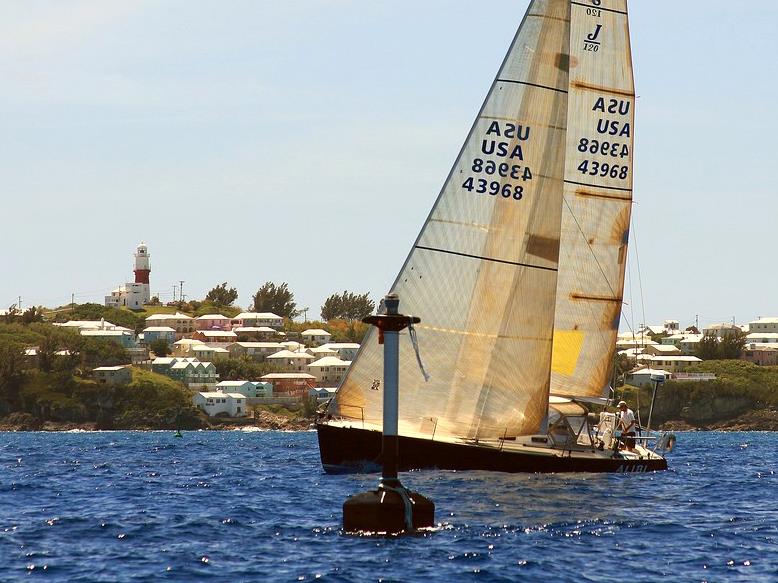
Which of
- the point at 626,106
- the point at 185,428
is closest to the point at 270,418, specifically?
the point at 185,428

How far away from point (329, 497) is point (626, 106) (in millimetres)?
22205

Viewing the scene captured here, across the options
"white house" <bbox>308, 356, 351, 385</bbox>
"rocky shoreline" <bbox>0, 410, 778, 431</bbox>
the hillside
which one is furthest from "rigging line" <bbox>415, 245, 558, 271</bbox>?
"white house" <bbox>308, 356, 351, 385</bbox>

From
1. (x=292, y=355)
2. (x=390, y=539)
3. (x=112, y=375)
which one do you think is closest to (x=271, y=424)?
(x=112, y=375)

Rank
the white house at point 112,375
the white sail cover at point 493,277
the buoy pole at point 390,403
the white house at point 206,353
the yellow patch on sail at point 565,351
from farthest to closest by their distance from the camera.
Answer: the white house at point 206,353
the white house at point 112,375
the yellow patch on sail at point 565,351
the white sail cover at point 493,277
the buoy pole at point 390,403

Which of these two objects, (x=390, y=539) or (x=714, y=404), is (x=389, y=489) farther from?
(x=714, y=404)

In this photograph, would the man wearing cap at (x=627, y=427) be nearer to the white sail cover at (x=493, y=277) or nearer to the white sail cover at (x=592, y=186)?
the white sail cover at (x=592, y=186)

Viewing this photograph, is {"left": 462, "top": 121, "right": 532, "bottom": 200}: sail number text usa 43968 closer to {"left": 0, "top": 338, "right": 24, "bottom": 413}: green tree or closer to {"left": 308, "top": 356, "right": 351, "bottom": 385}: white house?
{"left": 0, "top": 338, "right": 24, "bottom": 413}: green tree

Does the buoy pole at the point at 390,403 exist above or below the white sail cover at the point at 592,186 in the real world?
below

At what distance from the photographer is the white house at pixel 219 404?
164 metres

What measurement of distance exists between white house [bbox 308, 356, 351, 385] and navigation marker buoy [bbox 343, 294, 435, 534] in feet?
515

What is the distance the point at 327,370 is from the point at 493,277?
5648 inches

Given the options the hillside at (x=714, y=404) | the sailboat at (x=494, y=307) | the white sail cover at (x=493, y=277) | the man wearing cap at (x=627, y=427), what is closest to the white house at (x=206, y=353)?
the hillside at (x=714, y=404)

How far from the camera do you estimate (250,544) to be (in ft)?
101

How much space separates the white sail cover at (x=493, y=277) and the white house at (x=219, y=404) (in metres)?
117
